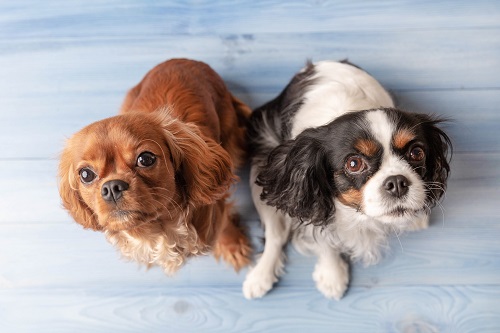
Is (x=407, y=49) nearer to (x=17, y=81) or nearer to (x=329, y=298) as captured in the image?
(x=329, y=298)

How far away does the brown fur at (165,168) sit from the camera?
4.64 feet

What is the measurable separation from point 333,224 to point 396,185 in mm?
414

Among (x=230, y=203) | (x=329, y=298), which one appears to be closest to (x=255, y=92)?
(x=230, y=203)

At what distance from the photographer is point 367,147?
1.49 metres

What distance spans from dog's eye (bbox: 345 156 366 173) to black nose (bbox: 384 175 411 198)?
0.08m

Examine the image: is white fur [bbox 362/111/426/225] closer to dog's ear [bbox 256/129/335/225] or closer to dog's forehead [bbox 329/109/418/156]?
dog's forehead [bbox 329/109/418/156]

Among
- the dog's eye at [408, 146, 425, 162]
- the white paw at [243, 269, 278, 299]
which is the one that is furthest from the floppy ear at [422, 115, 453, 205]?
the white paw at [243, 269, 278, 299]

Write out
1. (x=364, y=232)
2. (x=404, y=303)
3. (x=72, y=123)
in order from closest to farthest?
(x=364, y=232) < (x=404, y=303) < (x=72, y=123)

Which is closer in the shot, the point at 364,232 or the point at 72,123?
the point at 364,232

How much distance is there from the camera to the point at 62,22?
94.6 inches

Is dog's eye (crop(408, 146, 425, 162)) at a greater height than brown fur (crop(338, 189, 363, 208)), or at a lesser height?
greater

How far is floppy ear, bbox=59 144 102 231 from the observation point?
5.02 ft

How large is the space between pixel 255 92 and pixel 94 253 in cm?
98

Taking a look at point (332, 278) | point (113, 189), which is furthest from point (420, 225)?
point (113, 189)
